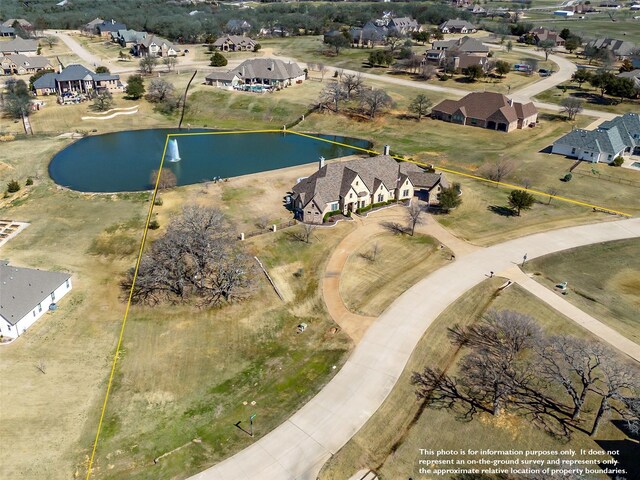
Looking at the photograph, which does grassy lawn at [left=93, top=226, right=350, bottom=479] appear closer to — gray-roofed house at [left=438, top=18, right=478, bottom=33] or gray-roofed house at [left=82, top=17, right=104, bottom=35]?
gray-roofed house at [left=438, top=18, right=478, bottom=33]

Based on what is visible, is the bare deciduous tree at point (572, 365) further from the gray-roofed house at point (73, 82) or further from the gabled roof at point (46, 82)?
the gabled roof at point (46, 82)

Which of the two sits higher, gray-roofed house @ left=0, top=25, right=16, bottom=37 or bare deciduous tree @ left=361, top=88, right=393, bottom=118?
gray-roofed house @ left=0, top=25, right=16, bottom=37

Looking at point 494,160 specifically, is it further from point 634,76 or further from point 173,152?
point 634,76

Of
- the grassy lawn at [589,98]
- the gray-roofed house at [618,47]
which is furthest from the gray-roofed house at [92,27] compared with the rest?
the gray-roofed house at [618,47]

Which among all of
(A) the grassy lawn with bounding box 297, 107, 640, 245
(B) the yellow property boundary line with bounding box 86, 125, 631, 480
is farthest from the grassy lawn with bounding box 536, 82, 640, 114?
(B) the yellow property boundary line with bounding box 86, 125, 631, 480

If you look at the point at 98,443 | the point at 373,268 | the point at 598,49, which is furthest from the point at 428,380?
the point at 598,49

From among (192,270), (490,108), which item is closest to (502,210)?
(490,108)
